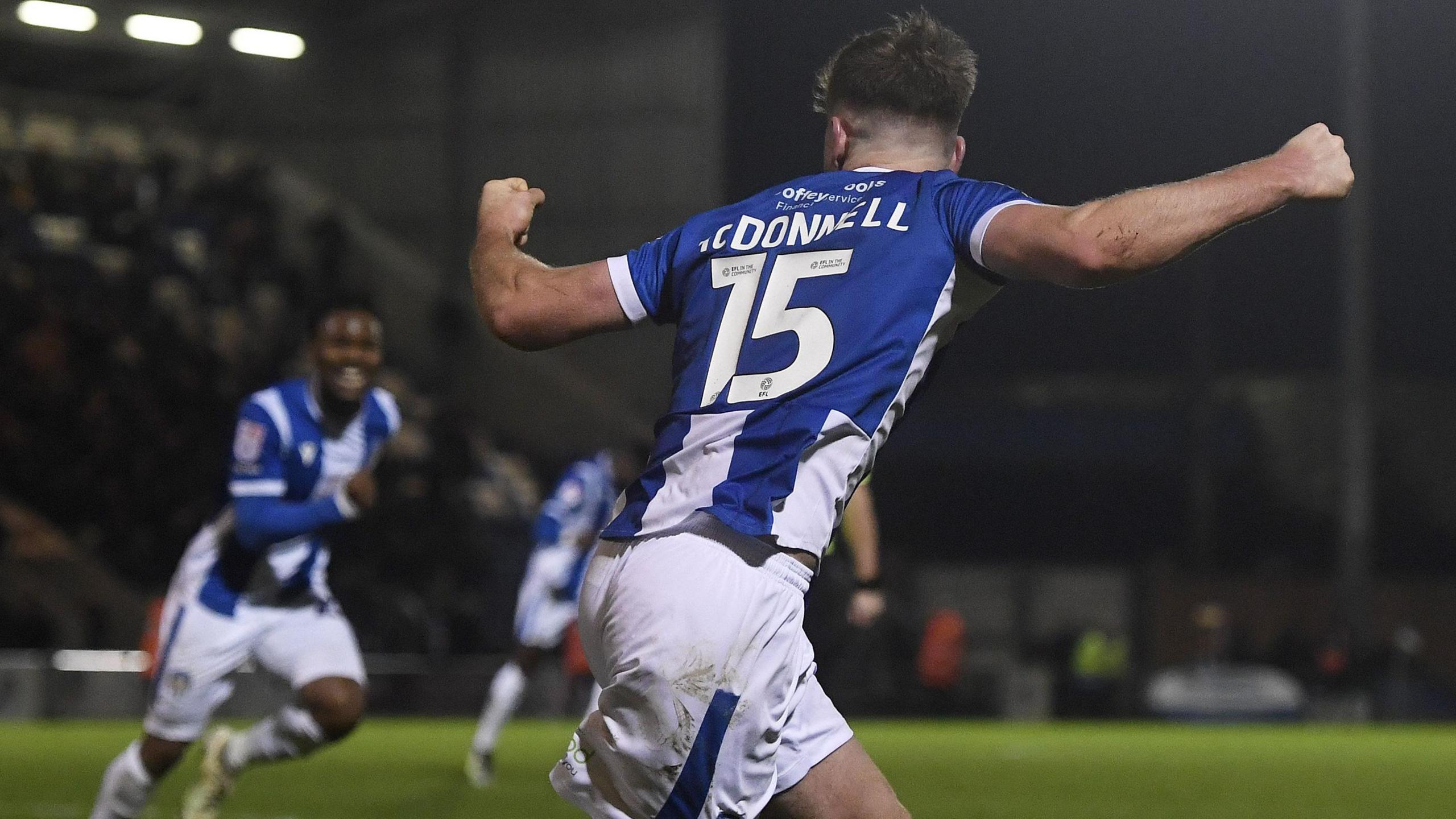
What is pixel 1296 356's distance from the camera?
3241cm

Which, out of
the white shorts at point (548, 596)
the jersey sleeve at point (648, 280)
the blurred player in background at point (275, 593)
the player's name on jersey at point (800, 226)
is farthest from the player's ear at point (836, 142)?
the white shorts at point (548, 596)

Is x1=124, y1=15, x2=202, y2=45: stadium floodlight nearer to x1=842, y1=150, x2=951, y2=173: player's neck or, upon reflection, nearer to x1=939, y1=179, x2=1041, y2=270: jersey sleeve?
x1=842, y1=150, x2=951, y2=173: player's neck

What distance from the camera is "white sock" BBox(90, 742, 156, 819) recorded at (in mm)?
6086

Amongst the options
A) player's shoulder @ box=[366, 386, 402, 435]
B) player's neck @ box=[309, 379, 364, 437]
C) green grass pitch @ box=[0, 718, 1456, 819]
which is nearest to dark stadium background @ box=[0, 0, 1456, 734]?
green grass pitch @ box=[0, 718, 1456, 819]

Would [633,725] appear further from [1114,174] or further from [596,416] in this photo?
[1114,174]

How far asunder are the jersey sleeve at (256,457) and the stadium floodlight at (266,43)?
21.0 m

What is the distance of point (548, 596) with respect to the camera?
1241cm

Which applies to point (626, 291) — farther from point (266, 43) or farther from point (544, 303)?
point (266, 43)

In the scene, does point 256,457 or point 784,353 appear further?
point 256,457

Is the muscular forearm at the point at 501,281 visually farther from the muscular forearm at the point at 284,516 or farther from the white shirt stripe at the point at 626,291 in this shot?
the muscular forearm at the point at 284,516

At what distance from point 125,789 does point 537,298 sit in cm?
355

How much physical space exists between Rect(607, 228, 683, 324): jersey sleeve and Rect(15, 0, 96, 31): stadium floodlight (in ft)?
77.6

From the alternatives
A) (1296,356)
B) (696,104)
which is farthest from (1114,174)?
(696,104)

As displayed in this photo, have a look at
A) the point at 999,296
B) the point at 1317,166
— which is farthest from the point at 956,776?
the point at 999,296
